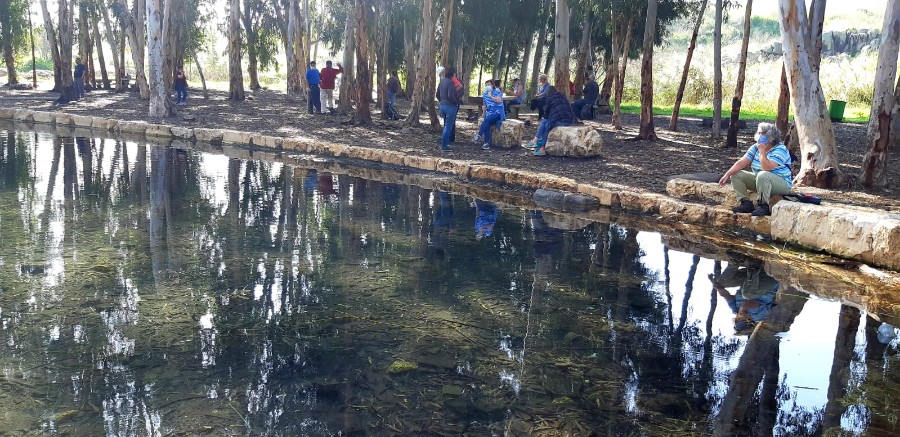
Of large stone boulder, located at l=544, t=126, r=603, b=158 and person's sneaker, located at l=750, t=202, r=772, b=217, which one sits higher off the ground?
large stone boulder, located at l=544, t=126, r=603, b=158

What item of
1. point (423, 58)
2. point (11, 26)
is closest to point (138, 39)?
point (11, 26)

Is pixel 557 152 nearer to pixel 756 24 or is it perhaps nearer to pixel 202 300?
pixel 202 300

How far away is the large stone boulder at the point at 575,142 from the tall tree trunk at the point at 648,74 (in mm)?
2470

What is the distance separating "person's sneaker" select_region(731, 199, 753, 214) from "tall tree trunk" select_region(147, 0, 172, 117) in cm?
1558

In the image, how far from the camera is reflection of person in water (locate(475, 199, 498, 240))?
8922 mm

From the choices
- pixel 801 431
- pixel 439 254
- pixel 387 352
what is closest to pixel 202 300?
pixel 387 352

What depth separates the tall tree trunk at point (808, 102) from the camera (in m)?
10.7

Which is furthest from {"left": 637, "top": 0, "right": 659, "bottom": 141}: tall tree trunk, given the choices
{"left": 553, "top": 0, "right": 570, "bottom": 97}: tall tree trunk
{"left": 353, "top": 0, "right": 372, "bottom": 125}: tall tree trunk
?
{"left": 353, "top": 0, "right": 372, "bottom": 125}: tall tree trunk

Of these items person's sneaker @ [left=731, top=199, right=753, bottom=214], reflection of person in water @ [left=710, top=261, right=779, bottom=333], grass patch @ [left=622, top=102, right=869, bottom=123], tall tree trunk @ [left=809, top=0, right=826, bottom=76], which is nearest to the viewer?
reflection of person in water @ [left=710, top=261, right=779, bottom=333]

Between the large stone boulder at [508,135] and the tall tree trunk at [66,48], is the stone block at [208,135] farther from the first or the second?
the tall tree trunk at [66,48]

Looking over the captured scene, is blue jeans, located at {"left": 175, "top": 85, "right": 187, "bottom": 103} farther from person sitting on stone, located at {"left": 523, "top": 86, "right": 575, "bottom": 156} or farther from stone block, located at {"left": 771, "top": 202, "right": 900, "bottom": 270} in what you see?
stone block, located at {"left": 771, "top": 202, "right": 900, "bottom": 270}

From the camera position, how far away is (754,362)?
5.12 m

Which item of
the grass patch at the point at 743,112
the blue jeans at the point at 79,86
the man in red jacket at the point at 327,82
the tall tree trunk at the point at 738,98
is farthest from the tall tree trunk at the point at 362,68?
the grass patch at the point at 743,112

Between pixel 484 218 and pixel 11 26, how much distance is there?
32779 millimetres
